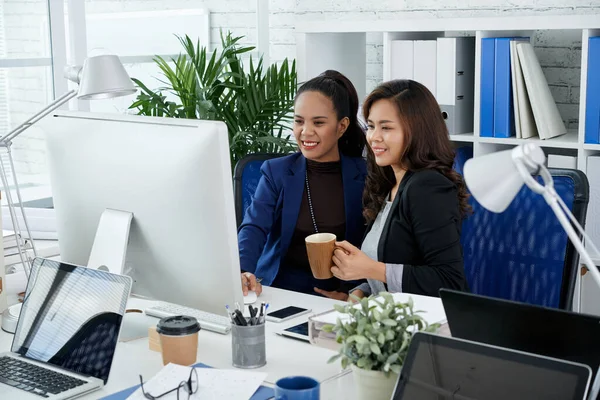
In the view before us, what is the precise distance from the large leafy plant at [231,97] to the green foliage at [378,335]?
2363 millimetres

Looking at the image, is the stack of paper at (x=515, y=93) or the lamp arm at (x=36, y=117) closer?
the lamp arm at (x=36, y=117)

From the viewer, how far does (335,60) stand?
12.6 ft

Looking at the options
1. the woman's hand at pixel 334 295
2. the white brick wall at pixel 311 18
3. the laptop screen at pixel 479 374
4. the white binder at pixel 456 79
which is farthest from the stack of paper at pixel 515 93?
the laptop screen at pixel 479 374

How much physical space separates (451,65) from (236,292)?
189 cm

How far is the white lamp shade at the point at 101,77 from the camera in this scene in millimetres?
1773

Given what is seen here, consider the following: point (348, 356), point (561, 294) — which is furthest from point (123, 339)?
point (561, 294)

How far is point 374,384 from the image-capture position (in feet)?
4.23

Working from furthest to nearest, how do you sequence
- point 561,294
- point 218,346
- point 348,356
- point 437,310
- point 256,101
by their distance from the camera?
point 256,101, point 561,294, point 218,346, point 437,310, point 348,356

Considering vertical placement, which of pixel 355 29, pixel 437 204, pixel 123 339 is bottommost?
pixel 123 339

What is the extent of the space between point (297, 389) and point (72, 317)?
21.4 inches

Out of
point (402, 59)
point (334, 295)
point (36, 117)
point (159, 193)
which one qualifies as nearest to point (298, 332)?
point (159, 193)

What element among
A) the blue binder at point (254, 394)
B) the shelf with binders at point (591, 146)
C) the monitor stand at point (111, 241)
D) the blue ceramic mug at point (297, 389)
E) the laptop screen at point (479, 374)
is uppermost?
the shelf with binders at point (591, 146)

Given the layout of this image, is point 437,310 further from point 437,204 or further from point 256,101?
point 256,101

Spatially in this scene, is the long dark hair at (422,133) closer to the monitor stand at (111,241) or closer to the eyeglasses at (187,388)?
the monitor stand at (111,241)
